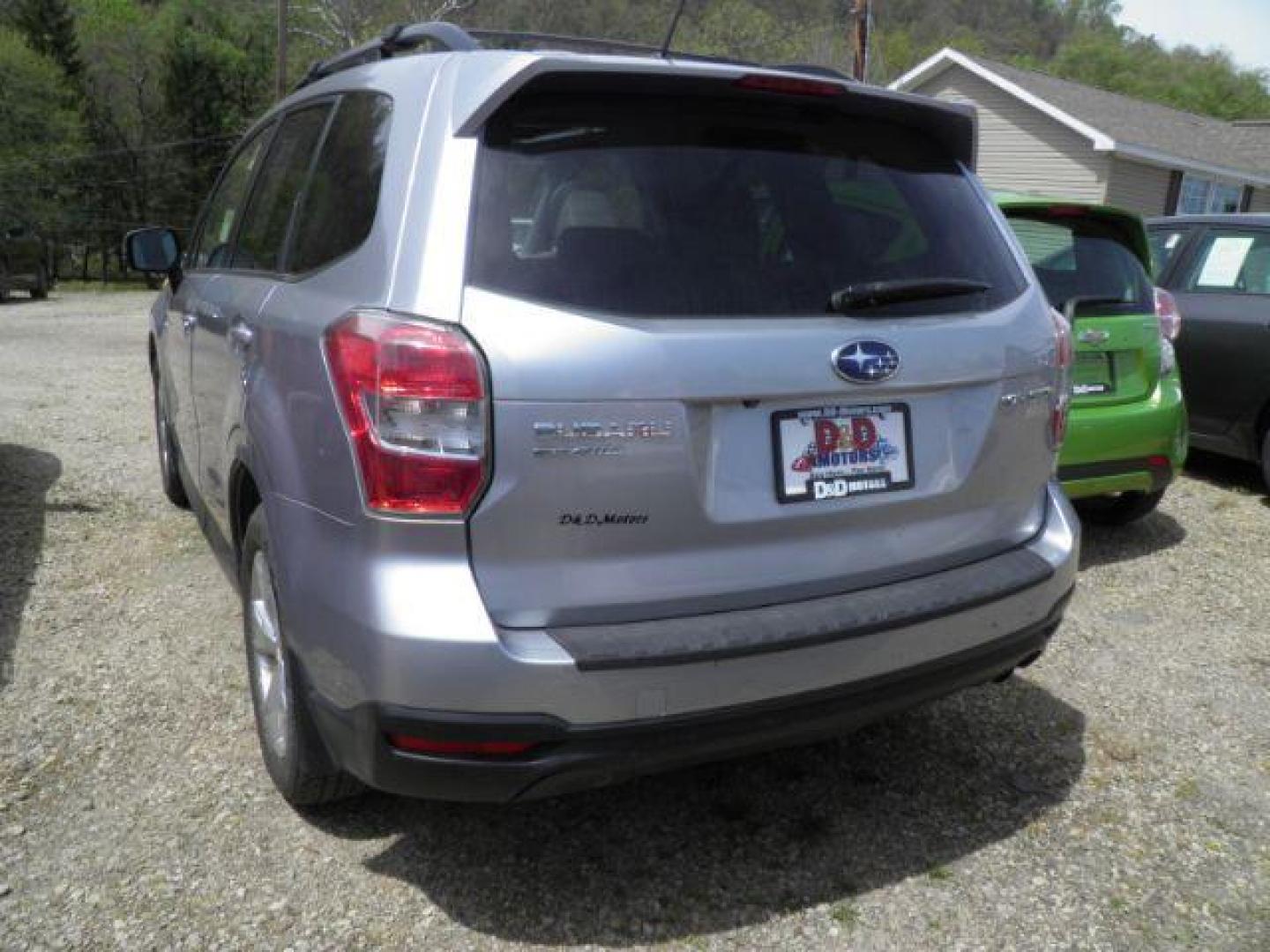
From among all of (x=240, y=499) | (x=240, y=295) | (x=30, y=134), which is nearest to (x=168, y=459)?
(x=240, y=295)

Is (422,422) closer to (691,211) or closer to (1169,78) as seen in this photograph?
(691,211)

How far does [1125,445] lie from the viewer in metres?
4.80

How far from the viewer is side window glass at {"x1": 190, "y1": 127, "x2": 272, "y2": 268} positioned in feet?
12.2

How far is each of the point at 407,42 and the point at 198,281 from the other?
1.60 m

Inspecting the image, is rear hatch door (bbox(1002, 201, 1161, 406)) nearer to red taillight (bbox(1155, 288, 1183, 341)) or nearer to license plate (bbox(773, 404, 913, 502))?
red taillight (bbox(1155, 288, 1183, 341))

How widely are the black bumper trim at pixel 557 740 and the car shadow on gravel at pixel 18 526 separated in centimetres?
205

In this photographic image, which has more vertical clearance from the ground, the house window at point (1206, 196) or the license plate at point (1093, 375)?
the license plate at point (1093, 375)

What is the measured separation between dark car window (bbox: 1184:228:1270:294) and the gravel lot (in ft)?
9.63

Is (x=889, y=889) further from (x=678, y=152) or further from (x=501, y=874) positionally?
(x=678, y=152)

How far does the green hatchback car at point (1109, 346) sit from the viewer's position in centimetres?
473

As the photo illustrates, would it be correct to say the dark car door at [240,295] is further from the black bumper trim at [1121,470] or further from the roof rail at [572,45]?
the black bumper trim at [1121,470]

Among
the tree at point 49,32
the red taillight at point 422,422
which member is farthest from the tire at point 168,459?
the tree at point 49,32

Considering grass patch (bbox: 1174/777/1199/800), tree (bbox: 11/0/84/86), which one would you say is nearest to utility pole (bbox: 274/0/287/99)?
tree (bbox: 11/0/84/86)

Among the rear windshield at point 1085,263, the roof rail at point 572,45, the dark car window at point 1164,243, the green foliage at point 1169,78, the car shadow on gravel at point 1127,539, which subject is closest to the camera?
the roof rail at point 572,45
